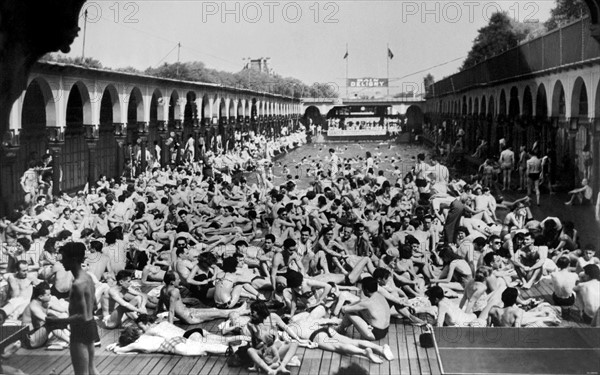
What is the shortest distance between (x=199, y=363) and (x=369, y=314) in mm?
2132

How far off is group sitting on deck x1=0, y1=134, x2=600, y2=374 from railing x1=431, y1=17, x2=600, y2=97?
12.2ft

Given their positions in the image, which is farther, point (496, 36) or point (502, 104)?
point (496, 36)

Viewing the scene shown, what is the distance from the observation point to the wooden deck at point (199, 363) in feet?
28.5

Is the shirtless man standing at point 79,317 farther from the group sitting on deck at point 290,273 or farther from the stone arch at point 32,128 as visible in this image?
the stone arch at point 32,128

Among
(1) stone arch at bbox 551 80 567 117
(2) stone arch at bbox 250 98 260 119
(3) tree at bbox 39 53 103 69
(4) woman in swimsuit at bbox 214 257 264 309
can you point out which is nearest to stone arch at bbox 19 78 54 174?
(3) tree at bbox 39 53 103 69

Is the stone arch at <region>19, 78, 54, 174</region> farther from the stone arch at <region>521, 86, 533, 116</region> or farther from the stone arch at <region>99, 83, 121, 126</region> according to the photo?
the stone arch at <region>521, 86, 533, 116</region>

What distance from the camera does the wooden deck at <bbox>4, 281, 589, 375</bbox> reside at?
870 cm

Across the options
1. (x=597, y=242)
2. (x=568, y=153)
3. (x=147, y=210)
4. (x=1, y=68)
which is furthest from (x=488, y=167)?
(x=1, y=68)

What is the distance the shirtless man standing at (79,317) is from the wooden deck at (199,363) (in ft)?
3.45

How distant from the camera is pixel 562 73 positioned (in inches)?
946

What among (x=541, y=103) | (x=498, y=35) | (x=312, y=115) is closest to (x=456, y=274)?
(x=541, y=103)

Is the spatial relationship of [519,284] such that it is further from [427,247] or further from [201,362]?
[201,362]

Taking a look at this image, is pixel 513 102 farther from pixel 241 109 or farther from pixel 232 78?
pixel 232 78

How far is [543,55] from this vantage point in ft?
89.9
